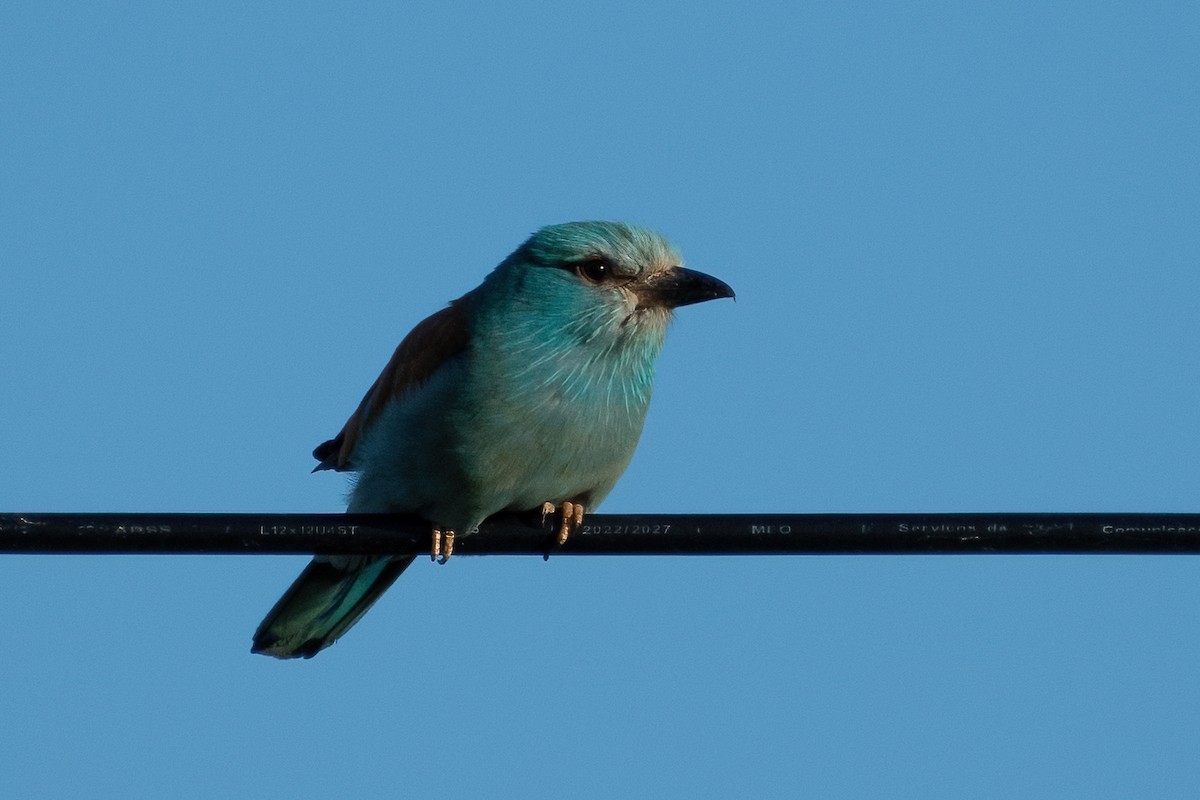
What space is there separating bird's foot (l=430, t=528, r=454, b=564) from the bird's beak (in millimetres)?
1015

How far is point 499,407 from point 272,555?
150cm

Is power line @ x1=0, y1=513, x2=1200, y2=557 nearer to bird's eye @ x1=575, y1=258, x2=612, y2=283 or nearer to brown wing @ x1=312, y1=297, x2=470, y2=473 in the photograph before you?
brown wing @ x1=312, y1=297, x2=470, y2=473

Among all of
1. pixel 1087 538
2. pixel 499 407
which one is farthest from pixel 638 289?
pixel 1087 538

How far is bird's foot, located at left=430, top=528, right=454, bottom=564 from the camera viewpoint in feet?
17.9

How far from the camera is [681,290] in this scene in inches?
225

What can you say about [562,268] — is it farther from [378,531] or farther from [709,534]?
[709,534]

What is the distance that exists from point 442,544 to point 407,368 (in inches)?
28.0
